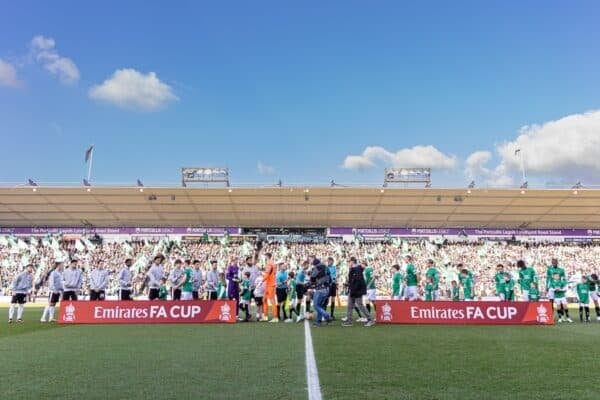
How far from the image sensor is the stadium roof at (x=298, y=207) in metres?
44.4

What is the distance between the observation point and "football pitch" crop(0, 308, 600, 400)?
19.6 ft

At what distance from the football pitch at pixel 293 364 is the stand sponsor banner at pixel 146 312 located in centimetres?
256

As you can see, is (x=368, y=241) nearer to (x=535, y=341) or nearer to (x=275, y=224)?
(x=275, y=224)

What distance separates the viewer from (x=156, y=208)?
45.8 metres

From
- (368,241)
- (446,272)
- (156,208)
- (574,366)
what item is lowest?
(574,366)

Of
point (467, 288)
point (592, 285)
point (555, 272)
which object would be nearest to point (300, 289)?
point (555, 272)

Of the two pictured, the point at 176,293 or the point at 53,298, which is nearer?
the point at 53,298

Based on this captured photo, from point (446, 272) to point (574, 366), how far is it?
75.2 ft

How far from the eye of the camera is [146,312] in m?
16.0

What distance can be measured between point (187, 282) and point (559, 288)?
Result: 13442mm

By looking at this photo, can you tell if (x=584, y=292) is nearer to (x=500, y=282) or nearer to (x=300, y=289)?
(x=500, y=282)

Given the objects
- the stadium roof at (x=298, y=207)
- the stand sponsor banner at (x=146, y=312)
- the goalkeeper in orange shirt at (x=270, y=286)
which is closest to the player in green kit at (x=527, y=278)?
the goalkeeper in orange shirt at (x=270, y=286)

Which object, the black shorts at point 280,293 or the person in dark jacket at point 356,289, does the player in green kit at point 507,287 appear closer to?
the person in dark jacket at point 356,289

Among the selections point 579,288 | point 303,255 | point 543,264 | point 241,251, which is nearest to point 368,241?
point 303,255
